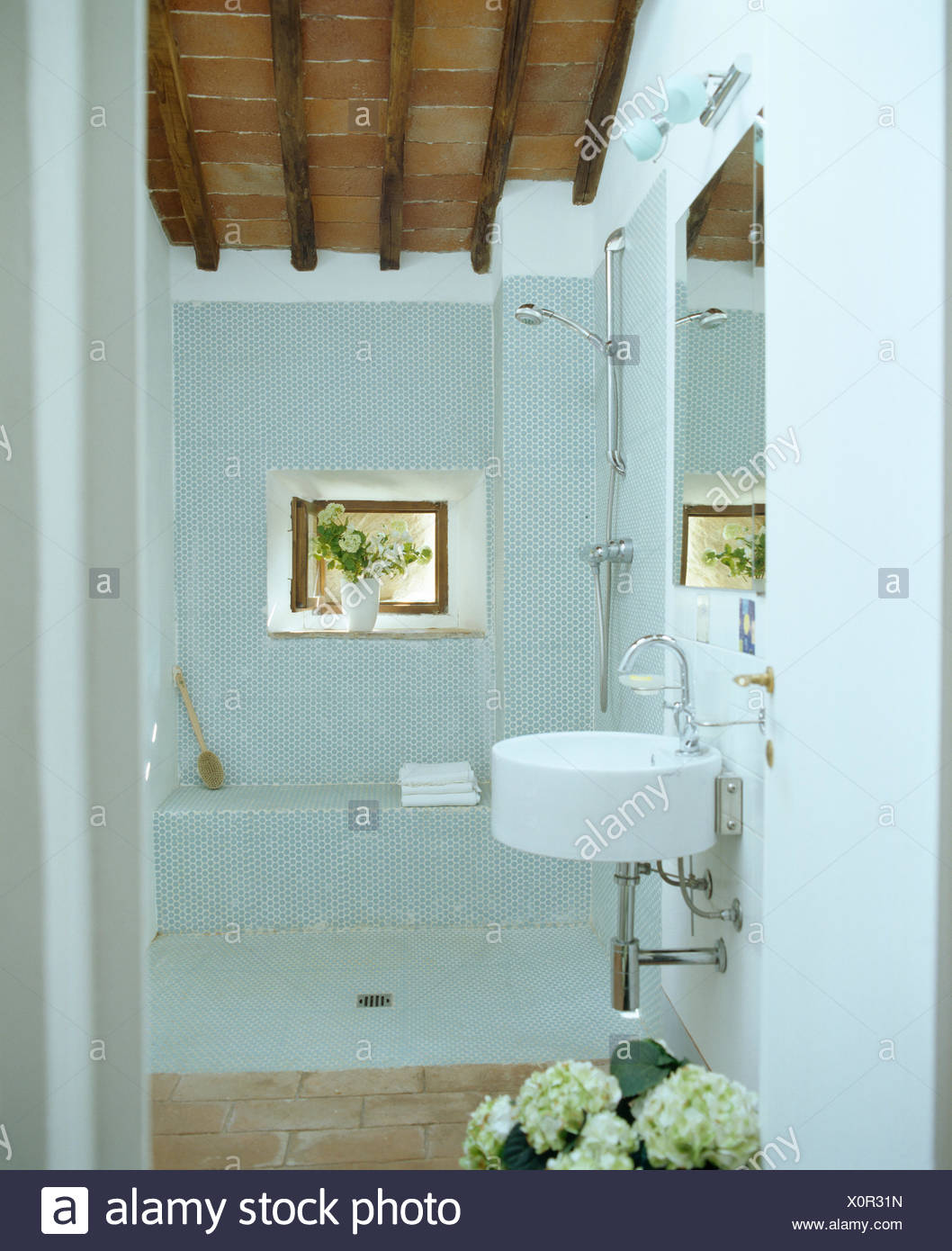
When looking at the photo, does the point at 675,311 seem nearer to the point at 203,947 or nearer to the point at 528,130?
the point at 528,130

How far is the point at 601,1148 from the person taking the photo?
1.14 metres

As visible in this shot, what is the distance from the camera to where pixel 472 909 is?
317 cm

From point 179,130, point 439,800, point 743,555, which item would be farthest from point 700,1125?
point 179,130

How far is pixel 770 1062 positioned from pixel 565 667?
194 centimetres

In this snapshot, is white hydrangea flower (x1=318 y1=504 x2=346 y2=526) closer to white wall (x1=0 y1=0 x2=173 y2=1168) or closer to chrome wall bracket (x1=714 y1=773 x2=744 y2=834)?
Result: chrome wall bracket (x1=714 y1=773 x2=744 y2=834)

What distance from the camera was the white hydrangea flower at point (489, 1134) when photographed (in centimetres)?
122

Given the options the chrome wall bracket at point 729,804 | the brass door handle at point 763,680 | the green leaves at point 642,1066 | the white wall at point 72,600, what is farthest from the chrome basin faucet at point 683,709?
the white wall at point 72,600

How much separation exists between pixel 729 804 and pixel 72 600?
4.40 feet

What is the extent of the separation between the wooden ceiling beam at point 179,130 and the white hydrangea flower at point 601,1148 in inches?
107

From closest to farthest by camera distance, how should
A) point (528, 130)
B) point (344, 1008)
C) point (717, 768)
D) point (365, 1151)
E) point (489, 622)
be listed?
point (717, 768) < point (365, 1151) < point (344, 1008) < point (528, 130) < point (489, 622)

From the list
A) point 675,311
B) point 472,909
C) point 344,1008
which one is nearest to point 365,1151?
point 344,1008

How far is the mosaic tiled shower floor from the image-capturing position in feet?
7.66

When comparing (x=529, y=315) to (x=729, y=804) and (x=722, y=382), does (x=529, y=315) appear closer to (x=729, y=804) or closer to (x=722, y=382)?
(x=722, y=382)
